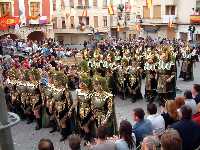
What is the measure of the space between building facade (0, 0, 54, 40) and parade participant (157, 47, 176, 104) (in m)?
29.9

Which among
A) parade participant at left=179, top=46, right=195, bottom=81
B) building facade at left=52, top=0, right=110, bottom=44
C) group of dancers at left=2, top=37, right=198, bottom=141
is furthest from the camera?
building facade at left=52, top=0, right=110, bottom=44

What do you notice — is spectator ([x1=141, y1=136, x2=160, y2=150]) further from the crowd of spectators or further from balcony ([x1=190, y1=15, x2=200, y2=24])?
balcony ([x1=190, y1=15, x2=200, y2=24])

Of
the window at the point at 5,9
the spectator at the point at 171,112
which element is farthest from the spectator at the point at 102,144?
the window at the point at 5,9

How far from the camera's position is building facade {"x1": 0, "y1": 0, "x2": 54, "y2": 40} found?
42344mm

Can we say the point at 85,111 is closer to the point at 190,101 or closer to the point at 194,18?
the point at 190,101

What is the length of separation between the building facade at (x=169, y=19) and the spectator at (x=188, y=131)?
1495 inches

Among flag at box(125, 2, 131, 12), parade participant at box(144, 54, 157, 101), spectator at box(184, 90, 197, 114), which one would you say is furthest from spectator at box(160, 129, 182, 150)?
flag at box(125, 2, 131, 12)

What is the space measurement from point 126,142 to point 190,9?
131ft

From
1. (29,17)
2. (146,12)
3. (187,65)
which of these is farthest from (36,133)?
(146,12)

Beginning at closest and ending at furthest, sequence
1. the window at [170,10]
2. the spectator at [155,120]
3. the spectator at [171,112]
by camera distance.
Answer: the spectator at [155,120]
the spectator at [171,112]
the window at [170,10]

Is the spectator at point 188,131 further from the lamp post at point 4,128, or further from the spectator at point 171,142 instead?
the lamp post at point 4,128

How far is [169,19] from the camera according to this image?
45938mm

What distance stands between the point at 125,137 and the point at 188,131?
87cm

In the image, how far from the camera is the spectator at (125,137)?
18.3ft
